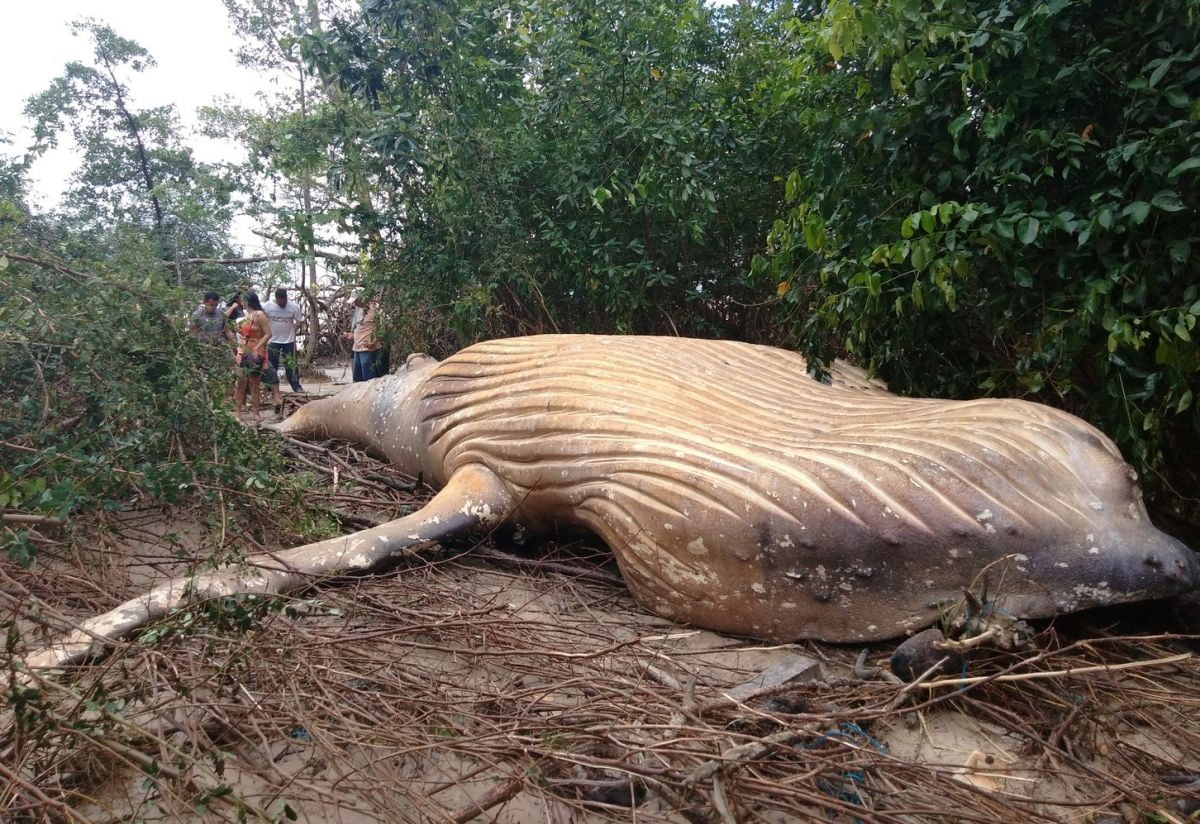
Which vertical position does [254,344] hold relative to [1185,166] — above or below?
below

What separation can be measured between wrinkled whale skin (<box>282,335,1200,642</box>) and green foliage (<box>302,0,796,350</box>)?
234 cm

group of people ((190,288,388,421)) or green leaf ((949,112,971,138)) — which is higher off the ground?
green leaf ((949,112,971,138))

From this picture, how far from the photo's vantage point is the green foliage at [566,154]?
554cm

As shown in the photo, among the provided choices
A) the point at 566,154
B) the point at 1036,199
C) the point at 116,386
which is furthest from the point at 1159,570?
the point at 566,154

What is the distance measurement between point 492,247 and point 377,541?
133 inches

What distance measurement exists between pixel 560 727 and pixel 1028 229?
232cm

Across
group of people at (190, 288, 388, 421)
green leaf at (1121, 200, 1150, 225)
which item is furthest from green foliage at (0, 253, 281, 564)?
green leaf at (1121, 200, 1150, 225)

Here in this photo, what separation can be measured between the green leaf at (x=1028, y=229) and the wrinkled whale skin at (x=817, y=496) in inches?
23.4

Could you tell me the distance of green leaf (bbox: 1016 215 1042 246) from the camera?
2.71 metres

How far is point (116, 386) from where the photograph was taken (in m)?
3.29

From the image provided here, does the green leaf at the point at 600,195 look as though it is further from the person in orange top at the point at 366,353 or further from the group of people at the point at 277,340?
the person in orange top at the point at 366,353

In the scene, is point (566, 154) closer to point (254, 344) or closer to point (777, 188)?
point (777, 188)

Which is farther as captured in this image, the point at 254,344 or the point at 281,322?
the point at 281,322

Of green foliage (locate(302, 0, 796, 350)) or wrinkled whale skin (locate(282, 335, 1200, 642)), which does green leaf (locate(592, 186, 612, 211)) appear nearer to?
green foliage (locate(302, 0, 796, 350))
